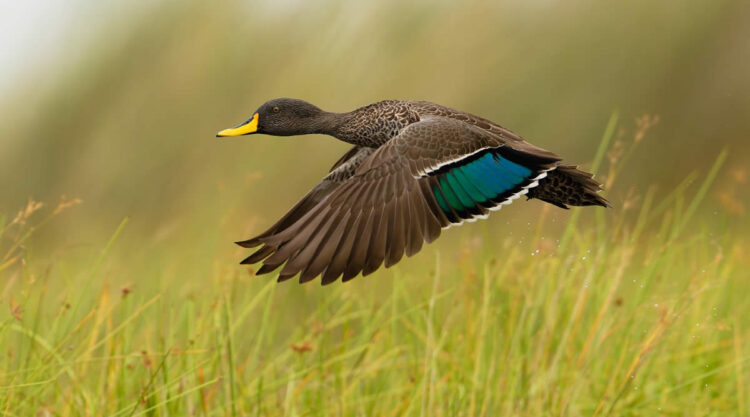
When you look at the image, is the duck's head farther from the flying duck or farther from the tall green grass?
the tall green grass

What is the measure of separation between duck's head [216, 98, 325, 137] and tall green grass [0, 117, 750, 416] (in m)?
0.79

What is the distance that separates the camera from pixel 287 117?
199 inches

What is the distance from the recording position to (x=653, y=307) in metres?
5.47

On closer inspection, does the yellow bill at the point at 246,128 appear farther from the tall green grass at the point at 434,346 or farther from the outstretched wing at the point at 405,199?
the tall green grass at the point at 434,346

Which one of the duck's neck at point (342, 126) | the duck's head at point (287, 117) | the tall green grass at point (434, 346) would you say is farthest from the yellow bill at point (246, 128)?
the tall green grass at point (434, 346)

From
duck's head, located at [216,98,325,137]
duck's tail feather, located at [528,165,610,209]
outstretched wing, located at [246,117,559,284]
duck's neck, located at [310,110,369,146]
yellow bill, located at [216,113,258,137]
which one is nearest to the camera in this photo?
outstretched wing, located at [246,117,559,284]

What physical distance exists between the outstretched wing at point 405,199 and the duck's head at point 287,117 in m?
0.67

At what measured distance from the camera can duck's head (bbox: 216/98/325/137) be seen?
5.03m

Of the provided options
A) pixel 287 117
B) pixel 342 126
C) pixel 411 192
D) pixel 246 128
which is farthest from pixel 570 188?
pixel 246 128

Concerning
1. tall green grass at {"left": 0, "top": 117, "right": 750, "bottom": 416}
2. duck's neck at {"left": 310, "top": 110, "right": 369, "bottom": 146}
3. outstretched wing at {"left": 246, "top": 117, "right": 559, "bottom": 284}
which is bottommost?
tall green grass at {"left": 0, "top": 117, "right": 750, "bottom": 416}

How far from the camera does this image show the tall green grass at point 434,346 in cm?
463

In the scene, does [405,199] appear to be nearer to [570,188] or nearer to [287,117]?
[570,188]

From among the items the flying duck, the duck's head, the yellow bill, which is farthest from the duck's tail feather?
the yellow bill

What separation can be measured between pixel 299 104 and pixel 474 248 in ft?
6.62
